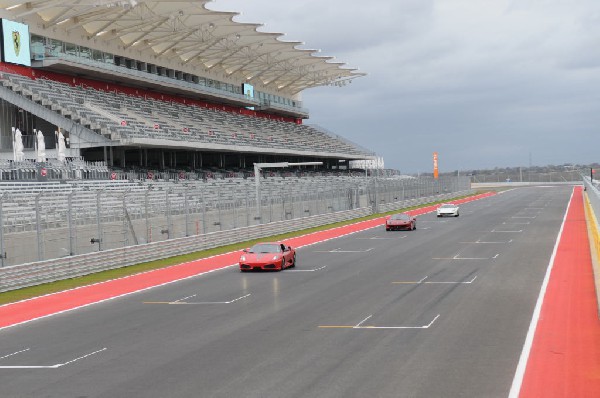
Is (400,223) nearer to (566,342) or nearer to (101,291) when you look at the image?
(101,291)

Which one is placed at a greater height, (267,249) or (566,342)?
(267,249)

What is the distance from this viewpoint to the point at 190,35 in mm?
69625

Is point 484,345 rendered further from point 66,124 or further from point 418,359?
point 66,124

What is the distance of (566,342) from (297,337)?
481cm

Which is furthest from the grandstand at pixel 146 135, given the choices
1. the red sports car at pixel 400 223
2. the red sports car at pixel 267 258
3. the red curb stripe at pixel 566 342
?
the red curb stripe at pixel 566 342

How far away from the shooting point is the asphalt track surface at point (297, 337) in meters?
11.1

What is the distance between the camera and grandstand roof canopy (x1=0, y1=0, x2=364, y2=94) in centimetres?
5512

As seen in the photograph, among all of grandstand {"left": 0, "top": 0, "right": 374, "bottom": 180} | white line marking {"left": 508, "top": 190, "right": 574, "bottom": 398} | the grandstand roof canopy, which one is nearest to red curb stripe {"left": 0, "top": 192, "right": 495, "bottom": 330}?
white line marking {"left": 508, "top": 190, "right": 574, "bottom": 398}

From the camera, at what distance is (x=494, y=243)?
35.5 m

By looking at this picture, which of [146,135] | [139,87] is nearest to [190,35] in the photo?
[139,87]

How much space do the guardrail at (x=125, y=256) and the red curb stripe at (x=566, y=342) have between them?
15572mm

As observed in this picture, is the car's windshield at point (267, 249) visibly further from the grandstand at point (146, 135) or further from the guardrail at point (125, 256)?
the guardrail at point (125, 256)

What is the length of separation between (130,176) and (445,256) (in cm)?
2819

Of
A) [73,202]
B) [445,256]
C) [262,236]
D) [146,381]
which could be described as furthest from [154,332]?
[262,236]
